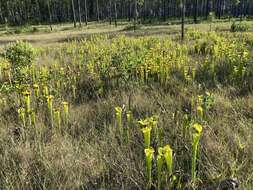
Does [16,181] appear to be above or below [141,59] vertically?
below

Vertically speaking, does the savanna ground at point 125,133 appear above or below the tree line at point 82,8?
below

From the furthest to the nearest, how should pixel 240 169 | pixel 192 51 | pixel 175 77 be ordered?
pixel 192 51 → pixel 175 77 → pixel 240 169

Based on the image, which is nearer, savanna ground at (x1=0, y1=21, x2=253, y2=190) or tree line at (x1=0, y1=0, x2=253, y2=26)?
savanna ground at (x1=0, y1=21, x2=253, y2=190)

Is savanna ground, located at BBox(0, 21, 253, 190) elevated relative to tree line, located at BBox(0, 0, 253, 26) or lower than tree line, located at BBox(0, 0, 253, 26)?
lower

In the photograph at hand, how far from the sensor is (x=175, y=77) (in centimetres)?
545

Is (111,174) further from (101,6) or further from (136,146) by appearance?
(101,6)

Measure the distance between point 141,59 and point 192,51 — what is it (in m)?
3.22

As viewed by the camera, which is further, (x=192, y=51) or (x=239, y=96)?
(x=192, y=51)

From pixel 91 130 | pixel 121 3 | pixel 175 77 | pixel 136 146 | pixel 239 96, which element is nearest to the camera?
pixel 136 146

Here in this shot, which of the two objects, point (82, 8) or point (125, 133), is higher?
point (82, 8)

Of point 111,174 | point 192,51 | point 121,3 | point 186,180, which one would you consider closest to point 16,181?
point 111,174

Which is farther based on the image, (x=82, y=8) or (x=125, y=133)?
(x=82, y=8)

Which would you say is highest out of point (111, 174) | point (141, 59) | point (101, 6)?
point (101, 6)

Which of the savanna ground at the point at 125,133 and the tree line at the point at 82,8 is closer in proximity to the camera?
the savanna ground at the point at 125,133
